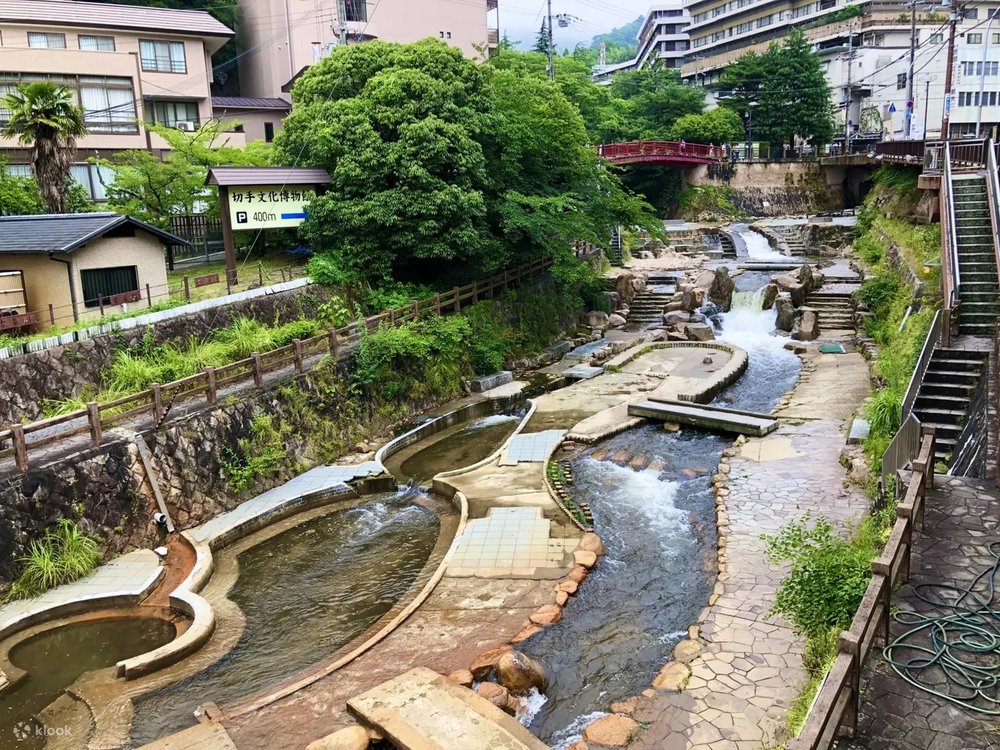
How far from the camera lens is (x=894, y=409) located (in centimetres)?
1498

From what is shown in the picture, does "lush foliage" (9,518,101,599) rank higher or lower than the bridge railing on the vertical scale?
lower

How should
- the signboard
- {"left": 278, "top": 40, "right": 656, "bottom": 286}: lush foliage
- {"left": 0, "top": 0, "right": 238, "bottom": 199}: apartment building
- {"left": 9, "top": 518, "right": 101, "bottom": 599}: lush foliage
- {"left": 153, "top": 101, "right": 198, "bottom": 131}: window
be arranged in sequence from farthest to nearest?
1. {"left": 153, "top": 101, "right": 198, "bottom": 131}: window
2. {"left": 0, "top": 0, "right": 238, "bottom": 199}: apartment building
3. {"left": 278, "top": 40, "right": 656, "bottom": 286}: lush foliage
4. the signboard
5. {"left": 9, "top": 518, "right": 101, "bottom": 599}: lush foliage

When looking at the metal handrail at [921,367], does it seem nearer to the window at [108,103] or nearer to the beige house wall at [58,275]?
the beige house wall at [58,275]

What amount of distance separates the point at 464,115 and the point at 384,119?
2.62 m

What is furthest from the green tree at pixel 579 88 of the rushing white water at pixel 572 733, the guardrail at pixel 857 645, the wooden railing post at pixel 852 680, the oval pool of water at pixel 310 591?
the wooden railing post at pixel 852 680

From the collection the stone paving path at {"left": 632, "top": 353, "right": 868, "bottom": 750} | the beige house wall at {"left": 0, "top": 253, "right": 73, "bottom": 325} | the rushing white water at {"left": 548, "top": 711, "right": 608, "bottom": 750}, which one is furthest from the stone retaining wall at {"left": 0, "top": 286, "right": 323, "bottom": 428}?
the stone paving path at {"left": 632, "top": 353, "right": 868, "bottom": 750}

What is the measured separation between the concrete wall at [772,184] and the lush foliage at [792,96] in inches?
128

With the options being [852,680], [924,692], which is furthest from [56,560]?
[924,692]

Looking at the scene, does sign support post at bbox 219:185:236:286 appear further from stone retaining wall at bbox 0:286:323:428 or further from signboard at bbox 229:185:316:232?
stone retaining wall at bbox 0:286:323:428

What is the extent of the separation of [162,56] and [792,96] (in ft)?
140

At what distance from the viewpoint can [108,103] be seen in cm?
3538

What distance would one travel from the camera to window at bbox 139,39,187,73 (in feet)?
126

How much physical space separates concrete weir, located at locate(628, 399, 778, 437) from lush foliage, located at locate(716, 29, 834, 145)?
42.5 meters

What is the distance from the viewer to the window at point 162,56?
38312 mm
